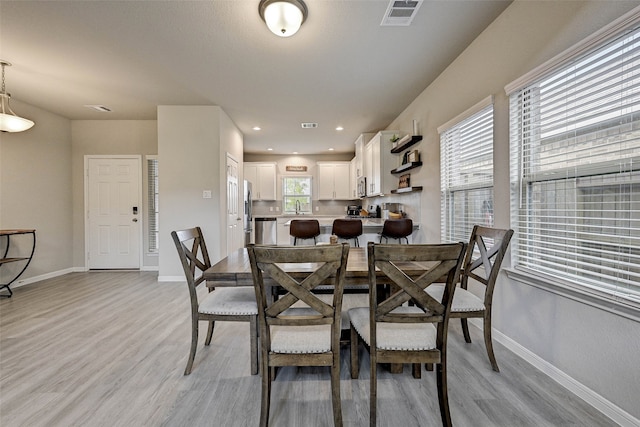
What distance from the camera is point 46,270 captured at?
4551 millimetres

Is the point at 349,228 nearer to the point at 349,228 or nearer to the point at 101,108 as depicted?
the point at 349,228

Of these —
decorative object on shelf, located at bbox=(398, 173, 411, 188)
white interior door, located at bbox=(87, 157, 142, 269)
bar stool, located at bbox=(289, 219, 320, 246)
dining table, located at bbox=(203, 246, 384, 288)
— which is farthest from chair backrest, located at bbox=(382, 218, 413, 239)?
white interior door, located at bbox=(87, 157, 142, 269)

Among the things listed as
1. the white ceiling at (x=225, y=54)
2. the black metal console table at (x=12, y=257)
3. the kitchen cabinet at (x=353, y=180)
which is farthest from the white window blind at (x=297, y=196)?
the black metal console table at (x=12, y=257)

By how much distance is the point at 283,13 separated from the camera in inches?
81.7

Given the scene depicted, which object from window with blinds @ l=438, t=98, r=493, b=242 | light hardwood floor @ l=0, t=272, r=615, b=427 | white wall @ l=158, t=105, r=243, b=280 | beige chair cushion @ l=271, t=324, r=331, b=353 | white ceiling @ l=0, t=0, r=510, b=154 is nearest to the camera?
beige chair cushion @ l=271, t=324, r=331, b=353

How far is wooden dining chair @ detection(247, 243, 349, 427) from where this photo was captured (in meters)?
1.22

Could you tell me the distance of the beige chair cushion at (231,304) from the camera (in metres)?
1.80

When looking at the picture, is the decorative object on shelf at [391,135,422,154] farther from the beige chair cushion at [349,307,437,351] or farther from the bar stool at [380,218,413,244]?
the beige chair cushion at [349,307,437,351]

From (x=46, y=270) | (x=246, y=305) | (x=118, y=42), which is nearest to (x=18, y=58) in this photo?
(x=118, y=42)

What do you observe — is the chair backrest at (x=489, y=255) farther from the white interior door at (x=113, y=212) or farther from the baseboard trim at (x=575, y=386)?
the white interior door at (x=113, y=212)

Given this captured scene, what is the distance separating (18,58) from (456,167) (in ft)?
15.8

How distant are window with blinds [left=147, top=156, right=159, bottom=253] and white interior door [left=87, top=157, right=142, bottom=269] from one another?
161 millimetres

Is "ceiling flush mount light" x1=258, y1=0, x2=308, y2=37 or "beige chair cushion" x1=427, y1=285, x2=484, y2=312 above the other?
"ceiling flush mount light" x1=258, y1=0, x2=308, y2=37

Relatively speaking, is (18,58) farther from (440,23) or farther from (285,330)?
(440,23)
